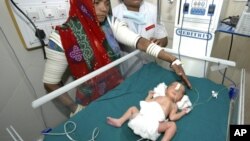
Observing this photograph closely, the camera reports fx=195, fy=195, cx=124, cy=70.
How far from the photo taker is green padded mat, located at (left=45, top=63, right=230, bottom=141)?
1.05m

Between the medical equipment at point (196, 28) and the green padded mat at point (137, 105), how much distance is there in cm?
16

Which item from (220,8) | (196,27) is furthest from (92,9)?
(220,8)

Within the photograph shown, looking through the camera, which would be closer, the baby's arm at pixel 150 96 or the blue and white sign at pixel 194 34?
the baby's arm at pixel 150 96

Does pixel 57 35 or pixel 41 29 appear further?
pixel 41 29

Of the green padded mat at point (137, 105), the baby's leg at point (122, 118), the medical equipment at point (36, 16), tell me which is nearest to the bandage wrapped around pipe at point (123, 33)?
the green padded mat at point (137, 105)

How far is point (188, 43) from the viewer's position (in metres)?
1.54

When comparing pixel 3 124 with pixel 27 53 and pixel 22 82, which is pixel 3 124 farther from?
pixel 27 53

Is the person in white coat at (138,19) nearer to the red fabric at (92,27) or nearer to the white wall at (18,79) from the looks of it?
the red fabric at (92,27)

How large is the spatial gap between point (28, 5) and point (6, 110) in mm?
822

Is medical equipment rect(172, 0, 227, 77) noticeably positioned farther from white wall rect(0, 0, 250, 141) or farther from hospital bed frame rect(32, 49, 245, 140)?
white wall rect(0, 0, 250, 141)

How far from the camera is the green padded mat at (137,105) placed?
1055 millimetres

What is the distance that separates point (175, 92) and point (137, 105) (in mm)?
262

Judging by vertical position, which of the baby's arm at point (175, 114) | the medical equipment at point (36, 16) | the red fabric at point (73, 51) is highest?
the medical equipment at point (36, 16)

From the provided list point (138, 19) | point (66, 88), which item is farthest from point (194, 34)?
point (66, 88)
